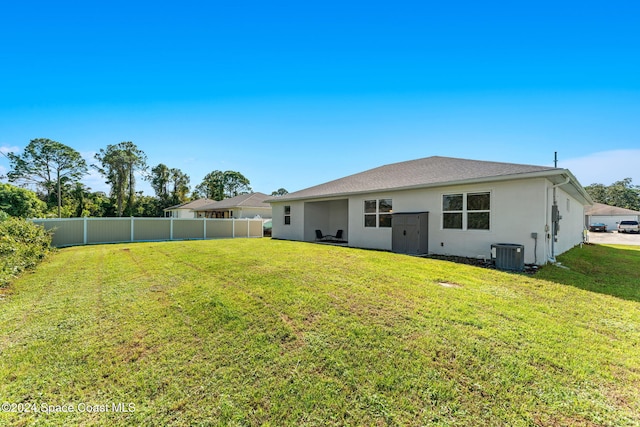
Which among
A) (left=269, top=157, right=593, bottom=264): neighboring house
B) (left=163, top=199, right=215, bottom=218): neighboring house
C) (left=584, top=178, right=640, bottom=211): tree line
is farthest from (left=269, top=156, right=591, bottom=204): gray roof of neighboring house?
(left=584, top=178, right=640, bottom=211): tree line

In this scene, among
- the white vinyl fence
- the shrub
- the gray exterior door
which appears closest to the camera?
the shrub

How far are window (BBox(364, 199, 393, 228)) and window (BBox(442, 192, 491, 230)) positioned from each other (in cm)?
243

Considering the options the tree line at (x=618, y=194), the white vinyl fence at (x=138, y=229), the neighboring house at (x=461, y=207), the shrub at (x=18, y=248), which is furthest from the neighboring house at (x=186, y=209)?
the tree line at (x=618, y=194)

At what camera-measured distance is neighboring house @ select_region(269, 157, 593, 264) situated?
26.4 feet

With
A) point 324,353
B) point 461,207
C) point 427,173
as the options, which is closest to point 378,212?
point 427,173

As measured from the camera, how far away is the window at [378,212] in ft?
38.9

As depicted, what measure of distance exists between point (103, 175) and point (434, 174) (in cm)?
4733

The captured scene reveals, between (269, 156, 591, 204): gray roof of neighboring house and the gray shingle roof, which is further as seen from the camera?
the gray shingle roof

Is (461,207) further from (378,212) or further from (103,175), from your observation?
(103,175)

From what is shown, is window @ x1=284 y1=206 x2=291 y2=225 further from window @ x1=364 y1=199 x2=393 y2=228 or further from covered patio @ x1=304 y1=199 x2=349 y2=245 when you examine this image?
window @ x1=364 y1=199 x2=393 y2=228

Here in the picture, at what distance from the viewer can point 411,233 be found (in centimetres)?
1034

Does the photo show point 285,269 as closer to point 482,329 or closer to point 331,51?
point 482,329

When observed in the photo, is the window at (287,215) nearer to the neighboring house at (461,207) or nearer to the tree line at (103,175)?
the neighboring house at (461,207)

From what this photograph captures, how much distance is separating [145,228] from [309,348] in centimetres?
1836
